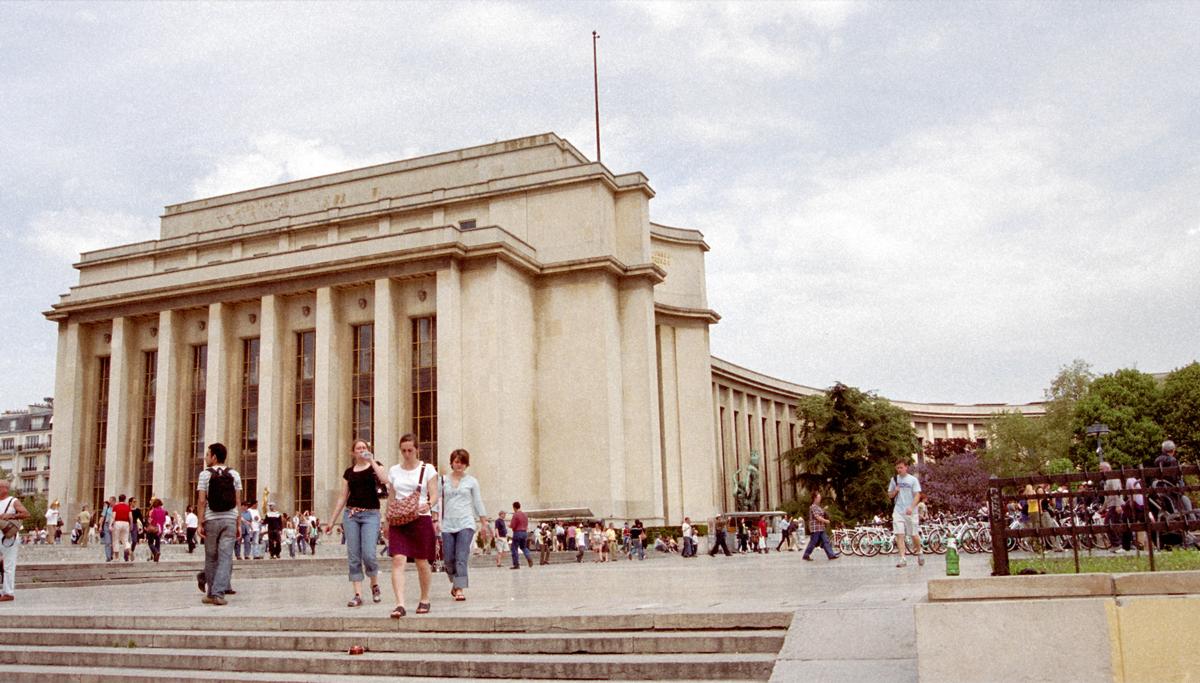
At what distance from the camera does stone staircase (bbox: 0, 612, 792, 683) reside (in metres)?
7.34

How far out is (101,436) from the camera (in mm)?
50500

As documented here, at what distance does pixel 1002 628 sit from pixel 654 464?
42.7 meters

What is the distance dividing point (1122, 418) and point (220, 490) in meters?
59.2

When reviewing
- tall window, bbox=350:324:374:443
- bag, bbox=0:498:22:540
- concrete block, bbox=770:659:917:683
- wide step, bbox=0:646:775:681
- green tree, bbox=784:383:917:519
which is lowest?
wide step, bbox=0:646:775:681

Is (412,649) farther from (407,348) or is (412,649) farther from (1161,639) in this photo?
(407,348)

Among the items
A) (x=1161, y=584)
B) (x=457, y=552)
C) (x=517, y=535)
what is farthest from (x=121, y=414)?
(x=1161, y=584)

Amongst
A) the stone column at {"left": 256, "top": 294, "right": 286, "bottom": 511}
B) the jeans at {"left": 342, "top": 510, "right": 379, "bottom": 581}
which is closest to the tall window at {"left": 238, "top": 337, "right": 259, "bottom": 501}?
the stone column at {"left": 256, "top": 294, "right": 286, "bottom": 511}

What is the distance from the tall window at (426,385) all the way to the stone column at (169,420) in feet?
40.3

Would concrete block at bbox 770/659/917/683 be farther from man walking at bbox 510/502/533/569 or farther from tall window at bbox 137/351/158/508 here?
tall window at bbox 137/351/158/508

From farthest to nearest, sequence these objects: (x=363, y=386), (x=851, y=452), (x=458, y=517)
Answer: (x=851, y=452), (x=363, y=386), (x=458, y=517)

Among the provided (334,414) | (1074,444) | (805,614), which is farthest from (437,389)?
(1074,444)

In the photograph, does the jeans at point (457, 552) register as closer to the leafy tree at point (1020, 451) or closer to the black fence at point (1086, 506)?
the black fence at point (1086, 506)

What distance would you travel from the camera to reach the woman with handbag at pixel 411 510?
10.2 meters

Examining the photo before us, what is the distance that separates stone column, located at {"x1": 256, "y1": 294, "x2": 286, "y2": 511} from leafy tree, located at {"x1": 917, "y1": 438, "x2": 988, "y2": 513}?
3649 centimetres
